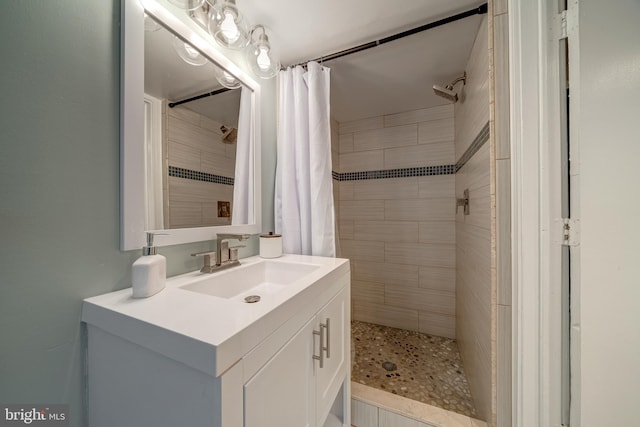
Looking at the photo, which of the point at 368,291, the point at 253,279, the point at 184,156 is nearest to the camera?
the point at 184,156

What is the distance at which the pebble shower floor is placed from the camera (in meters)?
1.26

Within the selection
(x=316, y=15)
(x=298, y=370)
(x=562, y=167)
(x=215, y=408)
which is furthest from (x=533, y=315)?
(x=316, y=15)

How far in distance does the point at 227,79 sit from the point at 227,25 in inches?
8.0

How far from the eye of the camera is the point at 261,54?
3.62 ft

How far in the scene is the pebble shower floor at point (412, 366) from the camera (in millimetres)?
1259

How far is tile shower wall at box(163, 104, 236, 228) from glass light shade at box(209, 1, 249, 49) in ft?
1.13

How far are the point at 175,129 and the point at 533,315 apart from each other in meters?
1.42

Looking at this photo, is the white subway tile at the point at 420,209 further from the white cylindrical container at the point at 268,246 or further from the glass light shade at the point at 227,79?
the glass light shade at the point at 227,79

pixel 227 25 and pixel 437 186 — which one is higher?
pixel 227 25

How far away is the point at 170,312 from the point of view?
1.60 ft

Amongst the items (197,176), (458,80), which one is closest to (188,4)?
(197,176)

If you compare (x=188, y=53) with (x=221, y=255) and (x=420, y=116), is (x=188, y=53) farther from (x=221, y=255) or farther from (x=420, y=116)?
(x=420, y=116)

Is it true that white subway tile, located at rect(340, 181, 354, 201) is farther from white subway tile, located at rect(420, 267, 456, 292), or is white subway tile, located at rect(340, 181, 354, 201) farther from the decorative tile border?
white subway tile, located at rect(420, 267, 456, 292)

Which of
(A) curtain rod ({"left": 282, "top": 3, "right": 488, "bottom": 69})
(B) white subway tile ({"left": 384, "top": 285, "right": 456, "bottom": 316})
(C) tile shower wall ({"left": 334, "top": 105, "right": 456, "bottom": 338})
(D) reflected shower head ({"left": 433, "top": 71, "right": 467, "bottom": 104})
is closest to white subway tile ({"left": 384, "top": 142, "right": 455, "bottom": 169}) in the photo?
(C) tile shower wall ({"left": 334, "top": 105, "right": 456, "bottom": 338})
